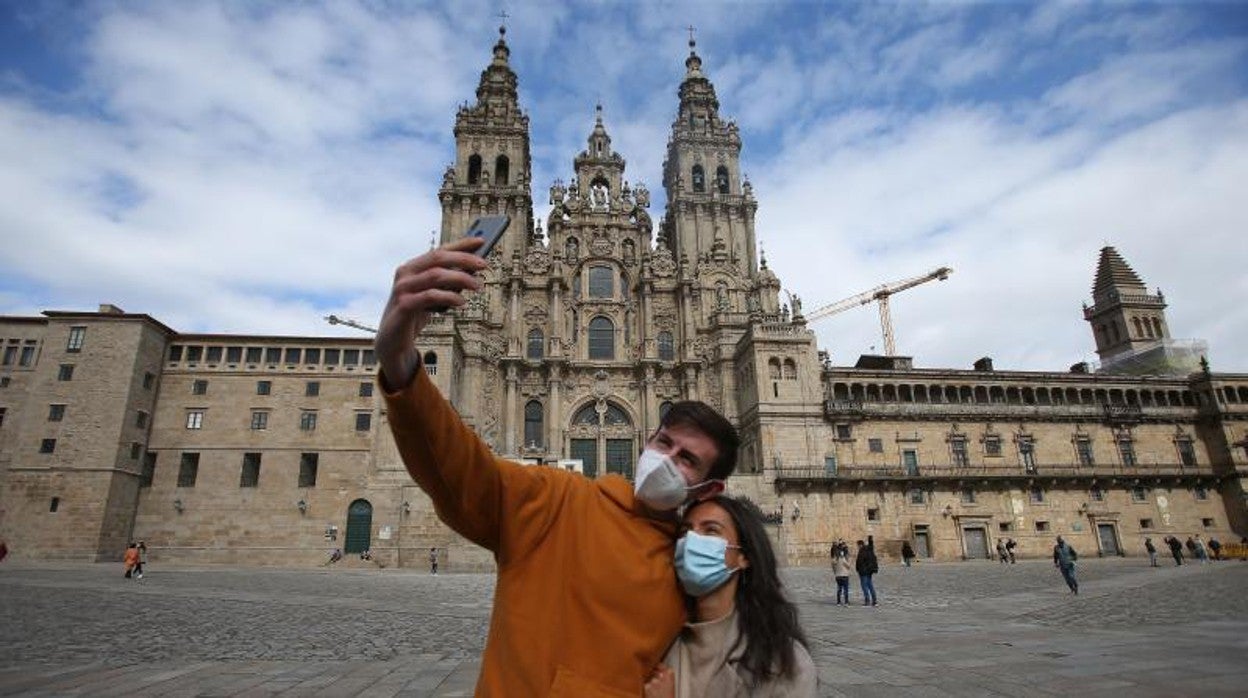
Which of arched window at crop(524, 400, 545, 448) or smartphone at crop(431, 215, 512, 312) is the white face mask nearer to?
smartphone at crop(431, 215, 512, 312)

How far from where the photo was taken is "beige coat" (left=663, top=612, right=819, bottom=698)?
6.82 ft

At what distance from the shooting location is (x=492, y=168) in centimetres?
4669

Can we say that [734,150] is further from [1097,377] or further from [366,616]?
[366,616]

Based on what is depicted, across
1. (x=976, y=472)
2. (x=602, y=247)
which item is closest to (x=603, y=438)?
(x=602, y=247)

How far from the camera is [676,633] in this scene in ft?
6.96

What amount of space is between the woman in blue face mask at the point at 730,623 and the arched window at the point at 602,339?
41.8m

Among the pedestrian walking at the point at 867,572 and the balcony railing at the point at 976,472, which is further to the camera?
the balcony railing at the point at 976,472

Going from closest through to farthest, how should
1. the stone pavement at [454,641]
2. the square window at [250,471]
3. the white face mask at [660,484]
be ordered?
the white face mask at [660,484], the stone pavement at [454,641], the square window at [250,471]

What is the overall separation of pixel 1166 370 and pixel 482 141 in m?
59.1

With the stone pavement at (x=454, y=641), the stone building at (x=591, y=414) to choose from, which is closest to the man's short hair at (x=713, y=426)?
the stone pavement at (x=454, y=641)

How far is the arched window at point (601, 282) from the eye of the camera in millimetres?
45875

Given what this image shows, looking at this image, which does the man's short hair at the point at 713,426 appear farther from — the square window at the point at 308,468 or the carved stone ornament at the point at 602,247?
the carved stone ornament at the point at 602,247

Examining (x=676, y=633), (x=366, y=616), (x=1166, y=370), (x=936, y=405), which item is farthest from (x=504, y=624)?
(x=1166, y=370)

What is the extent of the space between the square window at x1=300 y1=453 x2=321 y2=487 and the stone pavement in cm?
1646
